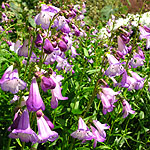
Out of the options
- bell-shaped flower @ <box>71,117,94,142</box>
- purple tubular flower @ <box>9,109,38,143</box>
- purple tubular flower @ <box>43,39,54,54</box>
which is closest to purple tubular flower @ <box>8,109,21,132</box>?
purple tubular flower @ <box>9,109,38,143</box>

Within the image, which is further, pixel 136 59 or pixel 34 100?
pixel 136 59

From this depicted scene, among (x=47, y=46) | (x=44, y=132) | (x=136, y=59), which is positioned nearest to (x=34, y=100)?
(x=44, y=132)

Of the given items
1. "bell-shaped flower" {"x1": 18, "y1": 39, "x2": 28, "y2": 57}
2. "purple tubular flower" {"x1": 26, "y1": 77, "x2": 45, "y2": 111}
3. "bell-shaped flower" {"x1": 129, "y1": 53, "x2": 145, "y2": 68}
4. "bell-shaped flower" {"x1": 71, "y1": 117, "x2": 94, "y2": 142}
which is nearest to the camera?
"purple tubular flower" {"x1": 26, "y1": 77, "x2": 45, "y2": 111}

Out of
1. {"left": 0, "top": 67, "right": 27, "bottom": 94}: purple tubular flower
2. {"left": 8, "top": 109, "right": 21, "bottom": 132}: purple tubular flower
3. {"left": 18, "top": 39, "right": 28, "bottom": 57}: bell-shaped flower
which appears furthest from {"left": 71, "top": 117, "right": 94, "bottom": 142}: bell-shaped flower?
{"left": 18, "top": 39, "right": 28, "bottom": 57}: bell-shaped flower

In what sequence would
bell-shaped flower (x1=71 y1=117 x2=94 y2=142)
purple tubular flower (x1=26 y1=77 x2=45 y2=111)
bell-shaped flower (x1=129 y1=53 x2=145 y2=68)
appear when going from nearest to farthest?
purple tubular flower (x1=26 y1=77 x2=45 y2=111), bell-shaped flower (x1=71 y1=117 x2=94 y2=142), bell-shaped flower (x1=129 y1=53 x2=145 y2=68)

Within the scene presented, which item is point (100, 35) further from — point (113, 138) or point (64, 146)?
point (64, 146)

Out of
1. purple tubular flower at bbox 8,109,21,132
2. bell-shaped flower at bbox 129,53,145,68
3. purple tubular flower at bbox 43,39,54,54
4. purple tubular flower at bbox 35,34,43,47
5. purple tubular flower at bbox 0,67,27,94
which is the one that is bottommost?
purple tubular flower at bbox 8,109,21,132

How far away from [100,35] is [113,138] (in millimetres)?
3638

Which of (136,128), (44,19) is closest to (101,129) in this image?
(44,19)

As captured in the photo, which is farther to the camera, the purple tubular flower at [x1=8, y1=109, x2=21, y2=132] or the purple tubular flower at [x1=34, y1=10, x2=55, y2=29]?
the purple tubular flower at [x1=34, y1=10, x2=55, y2=29]

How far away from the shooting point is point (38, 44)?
1.60m

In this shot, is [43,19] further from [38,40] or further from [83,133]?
[83,133]

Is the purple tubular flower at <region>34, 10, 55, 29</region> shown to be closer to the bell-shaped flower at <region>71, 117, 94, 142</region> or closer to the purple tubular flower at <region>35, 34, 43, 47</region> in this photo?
the purple tubular flower at <region>35, 34, 43, 47</region>

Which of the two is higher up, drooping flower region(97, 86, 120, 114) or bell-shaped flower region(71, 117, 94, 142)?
drooping flower region(97, 86, 120, 114)
